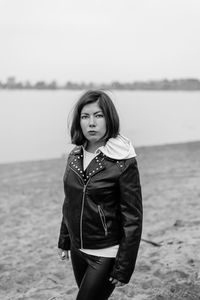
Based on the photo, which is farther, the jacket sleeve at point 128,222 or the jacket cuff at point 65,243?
the jacket cuff at point 65,243

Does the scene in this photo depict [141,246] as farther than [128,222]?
Yes

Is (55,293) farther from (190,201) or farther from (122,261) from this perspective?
(190,201)

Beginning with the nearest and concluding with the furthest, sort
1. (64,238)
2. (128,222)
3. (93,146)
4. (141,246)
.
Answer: (128,222) → (93,146) → (64,238) → (141,246)

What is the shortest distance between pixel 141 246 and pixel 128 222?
291 centimetres

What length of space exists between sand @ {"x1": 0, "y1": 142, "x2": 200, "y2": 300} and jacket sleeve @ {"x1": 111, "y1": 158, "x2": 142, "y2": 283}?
135 cm

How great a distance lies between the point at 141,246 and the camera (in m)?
4.82

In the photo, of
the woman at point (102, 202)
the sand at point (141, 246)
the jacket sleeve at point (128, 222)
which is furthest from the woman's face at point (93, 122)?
the sand at point (141, 246)

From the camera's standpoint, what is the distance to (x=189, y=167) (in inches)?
456

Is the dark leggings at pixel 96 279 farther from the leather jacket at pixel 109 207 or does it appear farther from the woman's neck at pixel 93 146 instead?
the woman's neck at pixel 93 146

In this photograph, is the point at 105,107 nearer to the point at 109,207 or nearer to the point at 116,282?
the point at 109,207

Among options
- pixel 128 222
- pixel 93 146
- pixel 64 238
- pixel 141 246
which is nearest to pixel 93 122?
pixel 93 146

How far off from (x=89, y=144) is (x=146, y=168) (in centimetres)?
1004

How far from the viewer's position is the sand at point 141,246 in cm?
361

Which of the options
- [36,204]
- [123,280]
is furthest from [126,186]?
[36,204]
